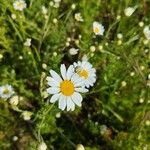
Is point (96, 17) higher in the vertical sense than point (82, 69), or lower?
higher

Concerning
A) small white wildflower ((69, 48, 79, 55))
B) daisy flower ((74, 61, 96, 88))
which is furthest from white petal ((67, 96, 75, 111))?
small white wildflower ((69, 48, 79, 55))

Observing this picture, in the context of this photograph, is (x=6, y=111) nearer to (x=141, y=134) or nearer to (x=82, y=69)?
(x=82, y=69)

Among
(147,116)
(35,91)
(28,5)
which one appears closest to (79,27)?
(28,5)

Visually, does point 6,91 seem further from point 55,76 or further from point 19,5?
point 19,5

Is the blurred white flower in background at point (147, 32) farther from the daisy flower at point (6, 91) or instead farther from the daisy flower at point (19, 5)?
the daisy flower at point (6, 91)

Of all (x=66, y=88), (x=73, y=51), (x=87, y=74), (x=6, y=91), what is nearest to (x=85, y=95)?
(x=73, y=51)

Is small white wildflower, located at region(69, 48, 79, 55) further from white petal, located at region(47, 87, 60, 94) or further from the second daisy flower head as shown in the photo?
white petal, located at region(47, 87, 60, 94)

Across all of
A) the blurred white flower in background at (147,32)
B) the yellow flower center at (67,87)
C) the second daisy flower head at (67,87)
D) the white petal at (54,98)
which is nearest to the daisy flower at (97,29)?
the blurred white flower in background at (147,32)
